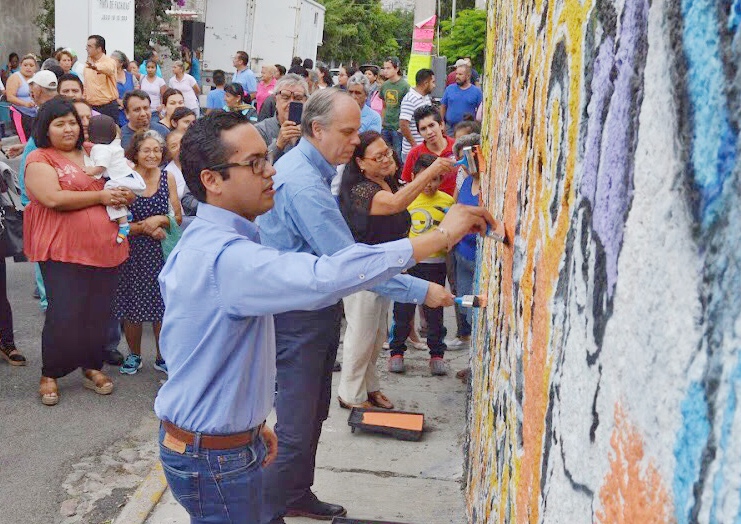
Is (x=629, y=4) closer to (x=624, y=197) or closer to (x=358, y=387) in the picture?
(x=624, y=197)

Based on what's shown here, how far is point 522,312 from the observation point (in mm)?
2539

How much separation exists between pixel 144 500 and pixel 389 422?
1.66 m

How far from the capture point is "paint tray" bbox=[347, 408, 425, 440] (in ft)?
18.2

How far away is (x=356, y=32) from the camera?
50500mm

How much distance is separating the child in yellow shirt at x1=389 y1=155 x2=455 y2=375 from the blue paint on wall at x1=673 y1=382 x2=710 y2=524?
5.28 m

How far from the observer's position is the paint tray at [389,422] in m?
5.55

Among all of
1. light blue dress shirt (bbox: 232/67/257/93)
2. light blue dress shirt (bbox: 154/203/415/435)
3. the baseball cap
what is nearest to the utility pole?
light blue dress shirt (bbox: 232/67/257/93)

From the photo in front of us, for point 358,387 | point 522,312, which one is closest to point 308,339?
point 522,312

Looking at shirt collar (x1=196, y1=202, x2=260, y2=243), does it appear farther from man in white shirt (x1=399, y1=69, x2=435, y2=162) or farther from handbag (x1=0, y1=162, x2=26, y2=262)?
man in white shirt (x1=399, y1=69, x2=435, y2=162)

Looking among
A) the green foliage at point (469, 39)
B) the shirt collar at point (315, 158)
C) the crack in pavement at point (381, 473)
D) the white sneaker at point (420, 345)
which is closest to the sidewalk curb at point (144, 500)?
the crack in pavement at point (381, 473)

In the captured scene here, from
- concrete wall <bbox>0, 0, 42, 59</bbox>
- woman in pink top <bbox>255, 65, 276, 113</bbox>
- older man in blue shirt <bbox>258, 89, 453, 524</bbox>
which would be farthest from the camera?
concrete wall <bbox>0, 0, 42, 59</bbox>

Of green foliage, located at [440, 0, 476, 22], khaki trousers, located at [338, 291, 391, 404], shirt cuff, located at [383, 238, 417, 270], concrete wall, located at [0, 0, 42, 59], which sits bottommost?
khaki trousers, located at [338, 291, 391, 404]

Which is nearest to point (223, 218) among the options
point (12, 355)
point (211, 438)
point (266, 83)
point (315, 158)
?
point (211, 438)

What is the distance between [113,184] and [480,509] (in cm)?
358
